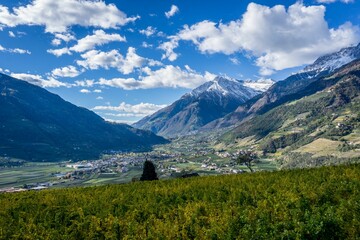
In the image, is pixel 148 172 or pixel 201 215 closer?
pixel 201 215

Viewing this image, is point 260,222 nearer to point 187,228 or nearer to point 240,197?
point 187,228

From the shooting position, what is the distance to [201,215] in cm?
2142

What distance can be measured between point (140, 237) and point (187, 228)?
10.5 ft

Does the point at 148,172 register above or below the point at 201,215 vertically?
above

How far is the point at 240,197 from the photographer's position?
2602 cm

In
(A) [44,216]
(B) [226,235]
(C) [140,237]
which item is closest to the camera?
(B) [226,235]

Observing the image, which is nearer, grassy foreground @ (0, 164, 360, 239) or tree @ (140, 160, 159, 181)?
grassy foreground @ (0, 164, 360, 239)

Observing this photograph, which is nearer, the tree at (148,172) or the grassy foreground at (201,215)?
the grassy foreground at (201,215)

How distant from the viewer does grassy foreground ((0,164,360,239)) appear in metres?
15.8

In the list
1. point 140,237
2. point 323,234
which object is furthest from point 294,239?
point 140,237

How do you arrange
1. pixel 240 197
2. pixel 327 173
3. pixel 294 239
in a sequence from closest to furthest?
1. pixel 294 239
2. pixel 240 197
3. pixel 327 173

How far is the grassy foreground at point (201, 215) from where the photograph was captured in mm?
15797

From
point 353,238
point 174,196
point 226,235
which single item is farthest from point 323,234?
point 174,196

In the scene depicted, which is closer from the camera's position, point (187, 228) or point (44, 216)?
point (187, 228)
